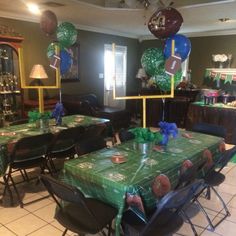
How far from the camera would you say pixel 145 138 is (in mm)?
2453

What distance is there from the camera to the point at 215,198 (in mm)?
3135

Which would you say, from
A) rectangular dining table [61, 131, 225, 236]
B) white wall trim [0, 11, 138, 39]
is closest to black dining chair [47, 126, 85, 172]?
rectangular dining table [61, 131, 225, 236]

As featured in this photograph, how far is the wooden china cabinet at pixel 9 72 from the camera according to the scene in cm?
470

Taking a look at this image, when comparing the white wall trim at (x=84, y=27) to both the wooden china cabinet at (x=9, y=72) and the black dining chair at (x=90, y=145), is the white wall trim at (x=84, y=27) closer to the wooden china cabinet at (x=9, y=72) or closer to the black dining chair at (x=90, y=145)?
the wooden china cabinet at (x=9, y=72)

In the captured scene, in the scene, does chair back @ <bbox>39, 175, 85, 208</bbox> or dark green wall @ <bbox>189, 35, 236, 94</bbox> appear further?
dark green wall @ <bbox>189, 35, 236, 94</bbox>

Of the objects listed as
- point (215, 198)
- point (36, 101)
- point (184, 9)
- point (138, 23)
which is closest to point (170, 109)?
point (138, 23)

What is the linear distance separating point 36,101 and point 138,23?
2.89 m

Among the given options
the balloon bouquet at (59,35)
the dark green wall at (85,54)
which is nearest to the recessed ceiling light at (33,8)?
the dark green wall at (85,54)

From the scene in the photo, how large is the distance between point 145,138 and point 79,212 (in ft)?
2.87

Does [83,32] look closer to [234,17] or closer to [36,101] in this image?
[36,101]

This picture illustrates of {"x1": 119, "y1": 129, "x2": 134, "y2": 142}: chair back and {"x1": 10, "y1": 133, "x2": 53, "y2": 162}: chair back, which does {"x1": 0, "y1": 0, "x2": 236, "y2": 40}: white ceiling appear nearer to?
{"x1": 119, "y1": 129, "x2": 134, "y2": 142}: chair back

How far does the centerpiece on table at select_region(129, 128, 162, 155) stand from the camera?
2.44 m

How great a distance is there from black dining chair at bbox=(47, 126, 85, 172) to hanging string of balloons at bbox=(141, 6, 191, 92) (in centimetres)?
118

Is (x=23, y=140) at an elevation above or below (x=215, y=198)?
above
